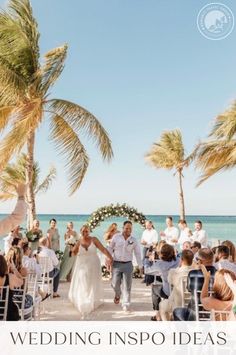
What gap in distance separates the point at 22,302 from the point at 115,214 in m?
10.4

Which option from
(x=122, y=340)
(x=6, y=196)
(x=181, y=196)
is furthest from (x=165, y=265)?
(x=6, y=196)

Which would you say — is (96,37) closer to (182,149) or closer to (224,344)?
(182,149)

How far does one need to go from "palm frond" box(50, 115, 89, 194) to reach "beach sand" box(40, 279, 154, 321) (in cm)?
353

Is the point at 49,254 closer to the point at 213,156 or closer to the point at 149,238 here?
the point at 149,238

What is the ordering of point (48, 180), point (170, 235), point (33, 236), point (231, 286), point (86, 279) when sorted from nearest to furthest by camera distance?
1. point (231, 286)
2. point (86, 279)
3. point (33, 236)
4. point (170, 235)
5. point (48, 180)

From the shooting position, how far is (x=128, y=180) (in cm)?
6406

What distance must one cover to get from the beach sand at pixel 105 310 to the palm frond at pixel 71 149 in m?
3.53

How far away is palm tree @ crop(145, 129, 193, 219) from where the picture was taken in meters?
22.0

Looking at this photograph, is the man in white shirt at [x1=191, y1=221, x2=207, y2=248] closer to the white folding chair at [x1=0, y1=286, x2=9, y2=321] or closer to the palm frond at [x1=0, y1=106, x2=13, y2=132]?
the palm frond at [x1=0, y1=106, x2=13, y2=132]

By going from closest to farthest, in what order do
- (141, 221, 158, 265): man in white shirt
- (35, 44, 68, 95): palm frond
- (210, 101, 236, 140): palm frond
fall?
(141, 221, 158, 265): man in white shirt
(35, 44, 68, 95): palm frond
(210, 101, 236, 140): palm frond

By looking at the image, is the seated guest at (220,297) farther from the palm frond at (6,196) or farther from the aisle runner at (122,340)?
the palm frond at (6,196)

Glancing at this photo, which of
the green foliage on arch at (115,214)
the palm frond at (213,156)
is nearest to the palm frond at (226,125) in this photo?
the palm frond at (213,156)

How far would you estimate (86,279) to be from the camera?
8.42m

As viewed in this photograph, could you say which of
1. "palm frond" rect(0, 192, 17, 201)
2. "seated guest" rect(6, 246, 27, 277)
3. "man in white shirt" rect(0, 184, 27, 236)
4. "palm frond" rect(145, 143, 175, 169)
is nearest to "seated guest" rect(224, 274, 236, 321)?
"man in white shirt" rect(0, 184, 27, 236)
